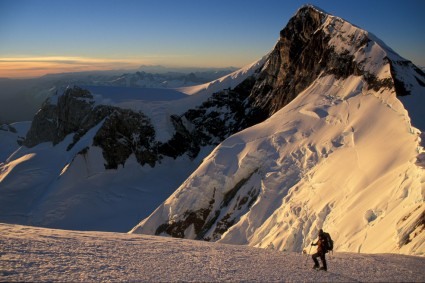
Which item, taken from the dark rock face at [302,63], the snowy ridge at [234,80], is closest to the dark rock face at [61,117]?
the snowy ridge at [234,80]

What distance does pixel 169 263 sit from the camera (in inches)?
494

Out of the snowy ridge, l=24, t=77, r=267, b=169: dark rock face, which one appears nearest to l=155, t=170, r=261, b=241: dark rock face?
l=24, t=77, r=267, b=169: dark rock face

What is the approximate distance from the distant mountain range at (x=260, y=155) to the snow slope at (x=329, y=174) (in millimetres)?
129

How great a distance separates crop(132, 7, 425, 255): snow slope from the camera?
19578 millimetres

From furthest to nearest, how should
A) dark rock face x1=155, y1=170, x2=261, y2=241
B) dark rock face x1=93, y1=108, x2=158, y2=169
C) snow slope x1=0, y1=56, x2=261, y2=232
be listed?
dark rock face x1=93, y1=108, x2=158, y2=169, snow slope x1=0, y1=56, x2=261, y2=232, dark rock face x1=155, y1=170, x2=261, y2=241

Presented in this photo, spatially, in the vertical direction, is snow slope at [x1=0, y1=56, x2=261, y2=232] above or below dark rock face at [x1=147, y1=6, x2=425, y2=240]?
below

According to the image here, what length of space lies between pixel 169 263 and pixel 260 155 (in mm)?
25006

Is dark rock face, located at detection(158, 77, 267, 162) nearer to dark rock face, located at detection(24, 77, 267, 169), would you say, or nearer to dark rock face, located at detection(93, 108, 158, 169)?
dark rock face, located at detection(24, 77, 267, 169)

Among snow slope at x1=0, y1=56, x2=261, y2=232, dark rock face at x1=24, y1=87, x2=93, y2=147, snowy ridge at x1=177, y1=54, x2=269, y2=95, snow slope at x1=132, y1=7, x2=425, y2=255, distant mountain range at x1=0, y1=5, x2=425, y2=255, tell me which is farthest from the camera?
dark rock face at x1=24, y1=87, x2=93, y2=147

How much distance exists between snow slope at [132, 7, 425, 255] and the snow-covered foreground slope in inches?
131

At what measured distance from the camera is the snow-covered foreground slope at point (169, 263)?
10914mm

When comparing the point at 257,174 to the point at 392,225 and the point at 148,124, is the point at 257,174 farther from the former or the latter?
the point at 148,124

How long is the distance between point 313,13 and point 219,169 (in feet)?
96.9

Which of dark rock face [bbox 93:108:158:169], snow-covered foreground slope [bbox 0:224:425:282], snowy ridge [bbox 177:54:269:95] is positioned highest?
snowy ridge [bbox 177:54:269:95]
